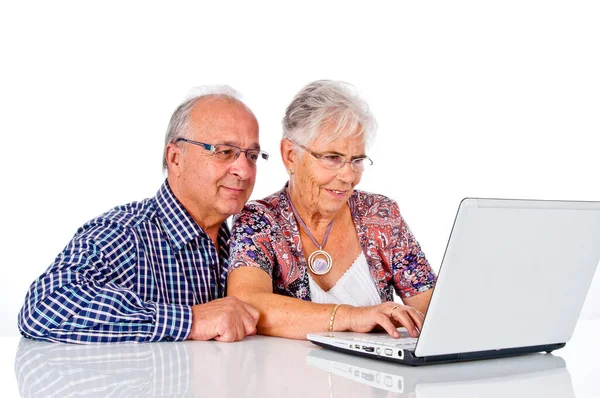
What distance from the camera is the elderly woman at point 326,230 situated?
2268 millimetres

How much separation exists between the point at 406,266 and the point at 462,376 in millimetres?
1010

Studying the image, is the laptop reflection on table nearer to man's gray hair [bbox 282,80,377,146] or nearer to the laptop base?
the laptop base

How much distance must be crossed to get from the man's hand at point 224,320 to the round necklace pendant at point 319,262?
0.41 metres

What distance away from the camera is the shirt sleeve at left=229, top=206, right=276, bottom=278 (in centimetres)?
219

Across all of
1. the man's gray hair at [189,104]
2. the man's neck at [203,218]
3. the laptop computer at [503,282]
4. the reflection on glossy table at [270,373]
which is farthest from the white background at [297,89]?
the laptop computer at [503,282]

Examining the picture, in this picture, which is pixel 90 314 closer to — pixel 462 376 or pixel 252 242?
pixel 252 242

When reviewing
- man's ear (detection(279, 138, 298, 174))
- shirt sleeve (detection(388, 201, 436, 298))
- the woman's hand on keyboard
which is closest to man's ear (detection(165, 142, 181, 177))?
man's ear (detection(279, 138, 298, 174))

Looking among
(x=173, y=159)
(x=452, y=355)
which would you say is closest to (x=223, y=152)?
(x=173, y=159)

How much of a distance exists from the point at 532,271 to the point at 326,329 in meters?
0.60

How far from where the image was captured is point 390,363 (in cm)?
157

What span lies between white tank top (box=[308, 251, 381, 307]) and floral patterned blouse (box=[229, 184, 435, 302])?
0.02m

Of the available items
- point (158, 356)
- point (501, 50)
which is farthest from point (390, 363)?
point (501, 50)

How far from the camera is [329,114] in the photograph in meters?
2.29

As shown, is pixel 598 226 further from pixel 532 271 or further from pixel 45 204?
pixel 45 204
